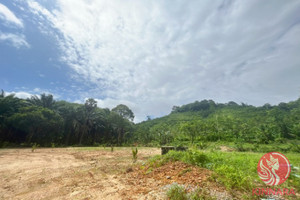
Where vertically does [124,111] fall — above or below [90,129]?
above

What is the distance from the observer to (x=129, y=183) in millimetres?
3969

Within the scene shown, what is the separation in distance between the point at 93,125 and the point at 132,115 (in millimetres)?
13066

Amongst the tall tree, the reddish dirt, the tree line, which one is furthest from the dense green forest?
the reddish dirt

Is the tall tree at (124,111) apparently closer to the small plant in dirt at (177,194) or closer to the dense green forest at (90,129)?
the dense green forest at (90,129)

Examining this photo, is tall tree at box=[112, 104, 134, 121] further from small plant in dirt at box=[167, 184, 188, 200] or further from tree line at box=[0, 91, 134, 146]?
small plant in dirt at box=[167, 184, 188, 200]

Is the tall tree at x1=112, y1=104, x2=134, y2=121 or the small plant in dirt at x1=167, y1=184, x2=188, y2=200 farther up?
the tall tree at x1=112, y1=104, x2=134, y2=121

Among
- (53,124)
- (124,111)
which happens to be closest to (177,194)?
(53,124)

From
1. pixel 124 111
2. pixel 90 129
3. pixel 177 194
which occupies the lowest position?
pixel 177 194

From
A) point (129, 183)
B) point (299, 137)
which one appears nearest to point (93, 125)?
point (129, 183)

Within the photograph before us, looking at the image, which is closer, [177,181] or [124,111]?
[177,181]

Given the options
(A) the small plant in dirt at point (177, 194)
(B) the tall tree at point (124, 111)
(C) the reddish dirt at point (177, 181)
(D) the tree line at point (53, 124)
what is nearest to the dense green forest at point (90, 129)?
(D) the tree line at point (53, 124)

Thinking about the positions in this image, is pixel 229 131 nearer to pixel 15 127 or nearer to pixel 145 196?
pixel 145 196

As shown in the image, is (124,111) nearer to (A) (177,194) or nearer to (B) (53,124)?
(B) (53,124)

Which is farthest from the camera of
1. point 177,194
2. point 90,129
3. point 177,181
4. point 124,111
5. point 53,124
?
point 124,111
